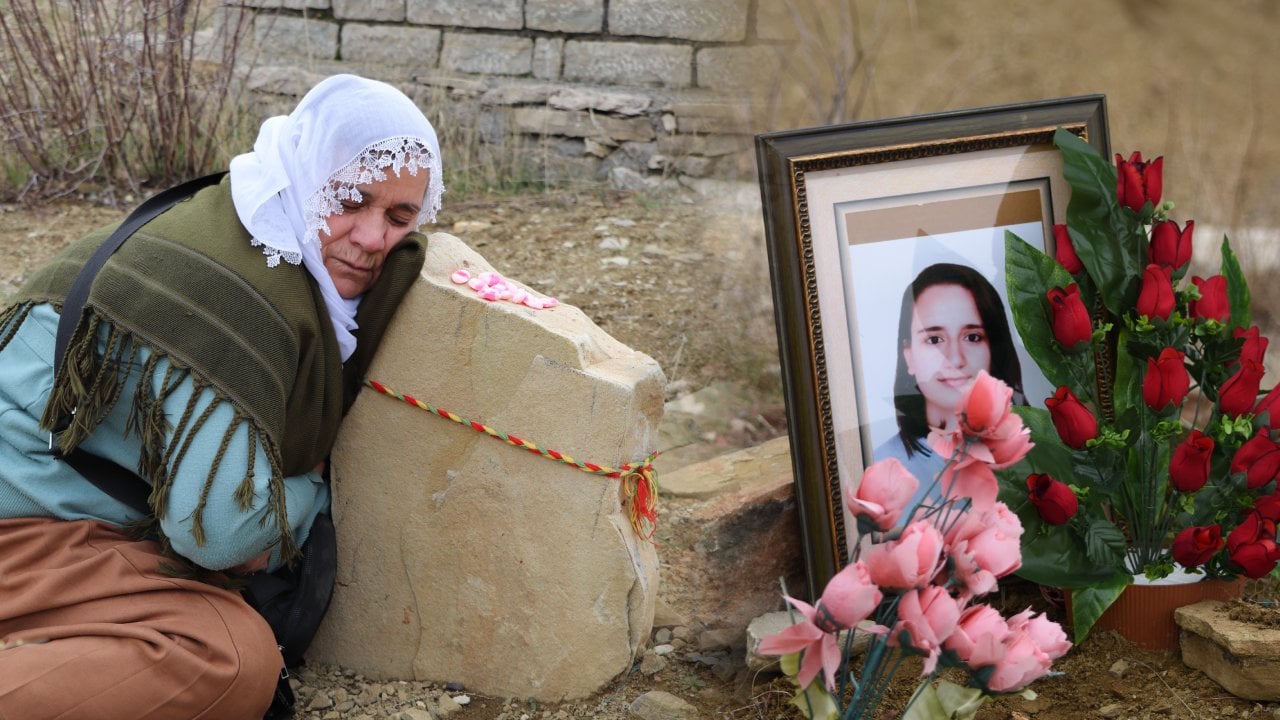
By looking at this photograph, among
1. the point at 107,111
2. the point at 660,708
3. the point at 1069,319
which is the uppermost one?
the point at 107,111

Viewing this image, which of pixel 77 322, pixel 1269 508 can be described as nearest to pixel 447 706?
pixel 77 322

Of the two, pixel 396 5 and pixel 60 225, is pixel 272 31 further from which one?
pixel 60 225

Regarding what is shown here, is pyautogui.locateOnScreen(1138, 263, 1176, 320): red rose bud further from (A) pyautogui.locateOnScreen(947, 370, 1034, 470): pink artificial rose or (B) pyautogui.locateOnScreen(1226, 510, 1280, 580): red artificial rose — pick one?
(A) pyautogui.locateOnScreen(947, 370, 1034, 470): pink artificial rose

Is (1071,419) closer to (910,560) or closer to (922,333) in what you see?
(922,333)

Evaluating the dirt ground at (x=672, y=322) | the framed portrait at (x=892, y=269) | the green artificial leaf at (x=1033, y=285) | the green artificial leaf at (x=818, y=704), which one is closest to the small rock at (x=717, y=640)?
the dirt ground at (x=672, y=322)

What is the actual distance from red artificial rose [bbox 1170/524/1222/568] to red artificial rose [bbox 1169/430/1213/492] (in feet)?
0.28

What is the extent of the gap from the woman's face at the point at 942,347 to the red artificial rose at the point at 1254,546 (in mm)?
614

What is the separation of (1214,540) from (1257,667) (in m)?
0.28

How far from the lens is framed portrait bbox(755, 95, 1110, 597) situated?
2.46 m

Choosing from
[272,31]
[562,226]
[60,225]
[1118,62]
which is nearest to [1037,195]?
[1118,62]

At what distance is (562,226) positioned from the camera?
5.25 meters

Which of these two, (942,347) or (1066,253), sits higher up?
(1066,253)

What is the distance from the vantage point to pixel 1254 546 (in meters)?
2.21

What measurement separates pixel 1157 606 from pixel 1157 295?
0.68 meters
